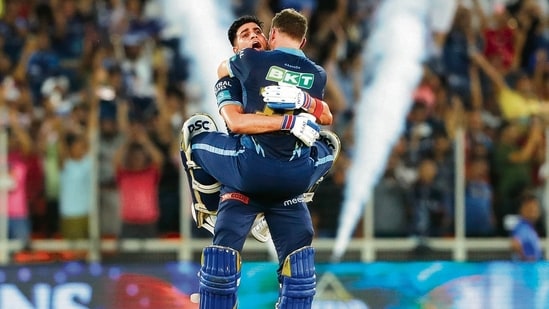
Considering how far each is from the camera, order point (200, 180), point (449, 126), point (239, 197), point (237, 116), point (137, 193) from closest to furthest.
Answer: point (237, 116)
point (239, 197)
point (200, 180)
point (137, 193)
point (449, 126)

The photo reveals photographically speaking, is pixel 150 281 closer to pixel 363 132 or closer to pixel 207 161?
pixel 207 161

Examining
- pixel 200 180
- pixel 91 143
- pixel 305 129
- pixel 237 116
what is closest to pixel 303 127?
pixel 305 129

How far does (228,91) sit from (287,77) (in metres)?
0.41

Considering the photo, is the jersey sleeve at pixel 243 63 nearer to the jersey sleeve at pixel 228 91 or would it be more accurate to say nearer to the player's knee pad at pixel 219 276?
the jersey sleeve at pixel 228 91

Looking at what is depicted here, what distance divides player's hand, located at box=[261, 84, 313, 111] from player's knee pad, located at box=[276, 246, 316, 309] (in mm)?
965

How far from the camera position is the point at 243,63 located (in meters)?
7.89

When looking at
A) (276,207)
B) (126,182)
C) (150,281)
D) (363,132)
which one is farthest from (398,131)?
(276,207)

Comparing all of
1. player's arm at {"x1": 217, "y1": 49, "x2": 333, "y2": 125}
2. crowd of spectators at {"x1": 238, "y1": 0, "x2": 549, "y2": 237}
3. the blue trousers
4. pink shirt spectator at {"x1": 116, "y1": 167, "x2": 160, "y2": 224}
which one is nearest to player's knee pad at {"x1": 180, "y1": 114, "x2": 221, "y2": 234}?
the blue trousers

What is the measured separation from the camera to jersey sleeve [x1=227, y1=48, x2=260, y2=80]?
7.86 metres

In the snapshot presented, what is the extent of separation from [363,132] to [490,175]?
1.50 meters

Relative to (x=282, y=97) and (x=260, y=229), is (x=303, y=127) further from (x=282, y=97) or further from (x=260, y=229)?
(x=260, y=229)

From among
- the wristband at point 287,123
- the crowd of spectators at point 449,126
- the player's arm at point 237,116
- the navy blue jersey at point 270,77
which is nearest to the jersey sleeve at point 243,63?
the navy blue jersey at point 270,77

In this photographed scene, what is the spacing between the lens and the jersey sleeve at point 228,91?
7.99 meters

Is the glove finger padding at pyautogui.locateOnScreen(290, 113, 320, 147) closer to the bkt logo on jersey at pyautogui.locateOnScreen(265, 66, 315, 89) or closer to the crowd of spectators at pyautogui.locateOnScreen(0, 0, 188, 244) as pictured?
the bkt logo on jersey at pyautogui.locateOnScreen(265, 66, 315, 89)
